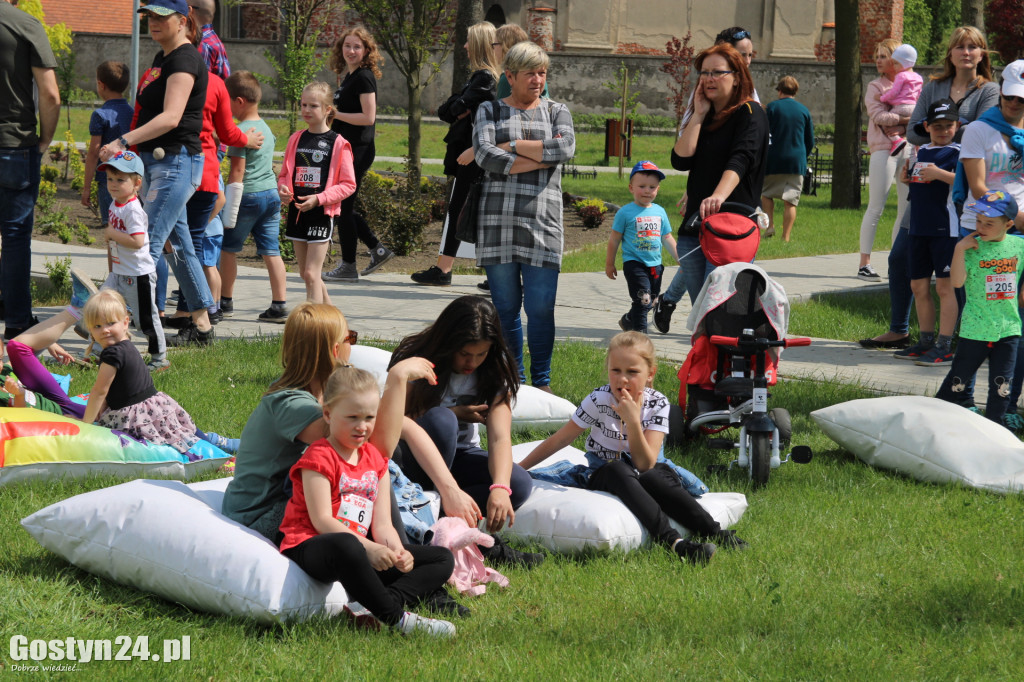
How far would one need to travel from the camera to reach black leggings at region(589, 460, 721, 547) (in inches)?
186

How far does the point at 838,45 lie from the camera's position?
66.6 feet

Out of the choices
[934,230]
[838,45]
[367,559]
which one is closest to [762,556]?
[367,559]

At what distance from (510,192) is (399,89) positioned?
29208 millimetres

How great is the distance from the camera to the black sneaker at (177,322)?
8.42 m

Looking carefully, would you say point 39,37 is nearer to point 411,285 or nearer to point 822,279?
point 411,285

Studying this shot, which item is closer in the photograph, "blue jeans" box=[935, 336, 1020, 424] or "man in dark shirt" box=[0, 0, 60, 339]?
"blue jeans" box=[935, 336, 1020, 424]

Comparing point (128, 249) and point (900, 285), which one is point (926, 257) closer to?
point (900, 285)

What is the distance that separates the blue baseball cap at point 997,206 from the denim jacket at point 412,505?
3811mm

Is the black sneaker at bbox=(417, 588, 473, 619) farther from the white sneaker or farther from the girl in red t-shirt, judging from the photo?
the white sneaker

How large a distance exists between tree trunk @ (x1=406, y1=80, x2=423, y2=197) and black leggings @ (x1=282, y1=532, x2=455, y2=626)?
10.3 meters

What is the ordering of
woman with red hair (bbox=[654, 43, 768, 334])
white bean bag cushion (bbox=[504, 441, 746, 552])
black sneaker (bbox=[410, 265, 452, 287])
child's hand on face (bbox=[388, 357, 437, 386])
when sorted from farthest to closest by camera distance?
black sneaker (bbox=[410, 265, 452, 287]), woman with red hair (bbox=[654, 43, 768, 334]), white bean bag cushion (bbox=[504, 441, 746, 552]), child's hand on face (bbox=[388, 357, 437, 386])

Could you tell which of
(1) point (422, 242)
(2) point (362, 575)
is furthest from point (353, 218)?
(2) point (362, 575)

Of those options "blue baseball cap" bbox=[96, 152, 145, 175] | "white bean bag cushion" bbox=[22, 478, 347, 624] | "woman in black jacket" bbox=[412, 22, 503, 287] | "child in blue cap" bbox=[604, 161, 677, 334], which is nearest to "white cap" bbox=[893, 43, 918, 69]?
"child in blue cap" bbox=[604, 161, 677, 334]

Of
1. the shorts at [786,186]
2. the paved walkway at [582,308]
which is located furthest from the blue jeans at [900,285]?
the shorts at [786,186]
